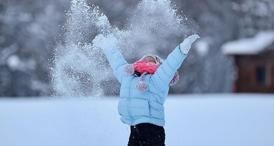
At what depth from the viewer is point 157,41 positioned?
67.2ft

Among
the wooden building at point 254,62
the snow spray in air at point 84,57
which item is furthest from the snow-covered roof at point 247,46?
the snow spray in air at point 84,57

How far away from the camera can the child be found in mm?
4926

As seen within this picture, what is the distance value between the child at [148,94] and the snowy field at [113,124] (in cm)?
128

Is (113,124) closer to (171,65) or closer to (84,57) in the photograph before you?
(84,57)

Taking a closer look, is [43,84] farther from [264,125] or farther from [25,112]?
[264,125]

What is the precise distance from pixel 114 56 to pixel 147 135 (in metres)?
0.75

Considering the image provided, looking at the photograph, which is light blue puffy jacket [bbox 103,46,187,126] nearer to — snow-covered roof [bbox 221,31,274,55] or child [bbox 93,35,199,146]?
child [bbox 93,35,199,146]

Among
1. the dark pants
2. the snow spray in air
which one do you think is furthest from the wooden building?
the dark pants

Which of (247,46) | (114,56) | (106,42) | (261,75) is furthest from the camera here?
(261,75)

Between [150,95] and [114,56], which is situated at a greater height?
[114,56]

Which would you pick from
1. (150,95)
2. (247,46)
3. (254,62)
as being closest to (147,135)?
(150,95)

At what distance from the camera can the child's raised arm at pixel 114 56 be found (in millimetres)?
5207

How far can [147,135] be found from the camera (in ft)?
16.2

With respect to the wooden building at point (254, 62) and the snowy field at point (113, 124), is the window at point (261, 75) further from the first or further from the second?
the snowy field at point (113, 124)
